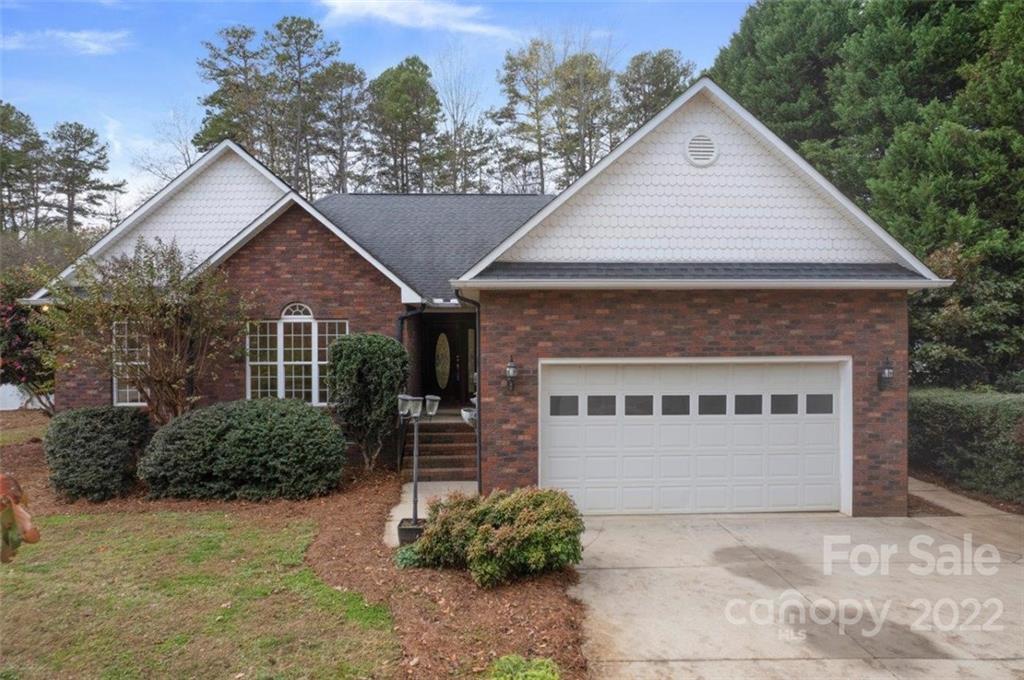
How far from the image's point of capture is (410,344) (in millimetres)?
12211

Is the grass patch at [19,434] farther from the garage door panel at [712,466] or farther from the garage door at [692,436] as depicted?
the garage door panel at [712,466]

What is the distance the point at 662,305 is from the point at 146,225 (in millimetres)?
11383

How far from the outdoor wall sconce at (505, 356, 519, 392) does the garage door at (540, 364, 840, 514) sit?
49 cm

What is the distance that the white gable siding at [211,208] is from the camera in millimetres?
12812

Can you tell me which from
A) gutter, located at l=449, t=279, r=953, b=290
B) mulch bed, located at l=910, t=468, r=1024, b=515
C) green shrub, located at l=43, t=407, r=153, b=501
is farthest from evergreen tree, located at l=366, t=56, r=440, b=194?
mulch bed, located at l=910, t=468, r=1024, b=515

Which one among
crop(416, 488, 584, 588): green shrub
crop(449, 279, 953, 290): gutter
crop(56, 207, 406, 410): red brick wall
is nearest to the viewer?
crop(416, 488, 584, 588): green shrub

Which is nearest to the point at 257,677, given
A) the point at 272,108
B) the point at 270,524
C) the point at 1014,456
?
the point at 270,524

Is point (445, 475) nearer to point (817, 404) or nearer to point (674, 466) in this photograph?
point (674, 466)

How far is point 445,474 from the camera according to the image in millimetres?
10453

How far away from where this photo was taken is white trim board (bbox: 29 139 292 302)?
1237 cm

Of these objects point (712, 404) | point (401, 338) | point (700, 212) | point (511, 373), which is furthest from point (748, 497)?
point (401, 338)

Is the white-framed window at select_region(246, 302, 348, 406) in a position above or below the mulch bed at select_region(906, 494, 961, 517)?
above

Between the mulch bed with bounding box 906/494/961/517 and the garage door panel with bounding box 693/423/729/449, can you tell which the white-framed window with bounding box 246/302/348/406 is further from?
the mulch bed with bounding box 906/494/961/517

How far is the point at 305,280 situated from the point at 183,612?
7400 mm
